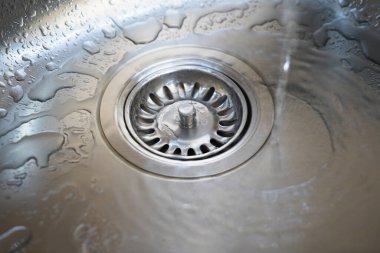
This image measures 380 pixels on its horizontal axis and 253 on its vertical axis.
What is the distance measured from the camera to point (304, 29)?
947 millimetres

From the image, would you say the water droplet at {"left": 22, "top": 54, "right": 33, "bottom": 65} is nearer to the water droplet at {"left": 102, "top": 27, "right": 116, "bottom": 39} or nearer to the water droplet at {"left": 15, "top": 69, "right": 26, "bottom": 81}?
the water droplet at {"left": 15, "top": 69, "right": 26, "bottom": 81}

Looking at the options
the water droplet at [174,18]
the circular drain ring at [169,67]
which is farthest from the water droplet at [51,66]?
the water droplet at [174,18]

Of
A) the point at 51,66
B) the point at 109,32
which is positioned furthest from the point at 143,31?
the point at 51,66

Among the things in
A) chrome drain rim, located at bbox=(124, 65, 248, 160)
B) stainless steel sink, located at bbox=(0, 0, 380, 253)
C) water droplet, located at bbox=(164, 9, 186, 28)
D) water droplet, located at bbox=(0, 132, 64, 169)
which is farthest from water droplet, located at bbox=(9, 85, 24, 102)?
water droplet, located at bbox=(164, 9, 186, 28)

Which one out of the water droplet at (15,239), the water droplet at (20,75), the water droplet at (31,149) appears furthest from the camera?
the water droplet at (20,75)

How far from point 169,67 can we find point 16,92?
0.98 feet

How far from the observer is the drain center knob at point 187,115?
83cm

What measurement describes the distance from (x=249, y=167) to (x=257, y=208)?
7 cm

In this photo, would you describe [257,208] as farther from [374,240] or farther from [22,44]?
[22,44]

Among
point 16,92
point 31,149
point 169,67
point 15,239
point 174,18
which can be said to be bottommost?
point 15,239

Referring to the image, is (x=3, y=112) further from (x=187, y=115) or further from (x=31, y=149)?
(x=187, y=115)

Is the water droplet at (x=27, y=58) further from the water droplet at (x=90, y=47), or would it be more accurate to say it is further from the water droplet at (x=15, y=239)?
the water droplet at (x=15, y=239)

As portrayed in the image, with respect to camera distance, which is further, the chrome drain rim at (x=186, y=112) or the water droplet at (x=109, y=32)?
the water droplet at (x=109, y=32)

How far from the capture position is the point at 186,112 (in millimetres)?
828
